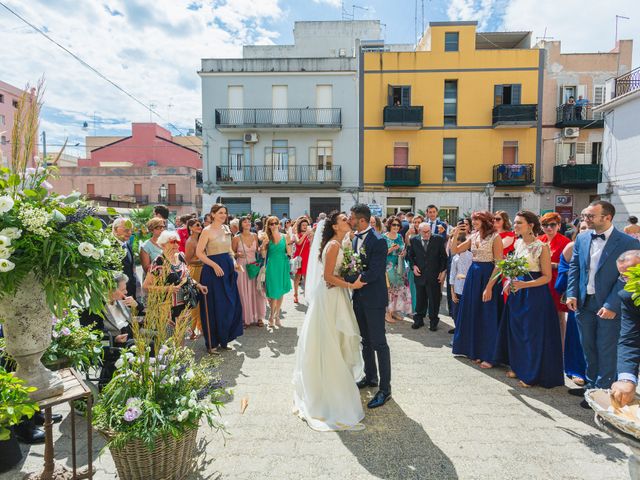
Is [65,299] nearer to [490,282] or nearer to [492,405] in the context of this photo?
[492,405]

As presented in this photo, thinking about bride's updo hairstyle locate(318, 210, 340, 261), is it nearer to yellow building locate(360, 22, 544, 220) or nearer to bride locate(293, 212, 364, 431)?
bride locate(293, 212, 364, 431)

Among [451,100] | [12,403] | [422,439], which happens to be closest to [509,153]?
[451,100]

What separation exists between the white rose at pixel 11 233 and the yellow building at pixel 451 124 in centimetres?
2141

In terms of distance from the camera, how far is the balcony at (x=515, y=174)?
2197 centimetres

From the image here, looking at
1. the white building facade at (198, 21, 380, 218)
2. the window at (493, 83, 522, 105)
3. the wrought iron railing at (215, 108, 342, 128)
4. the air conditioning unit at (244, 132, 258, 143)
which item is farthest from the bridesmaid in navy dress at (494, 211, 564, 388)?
the window at (493, 83, 522, 105)

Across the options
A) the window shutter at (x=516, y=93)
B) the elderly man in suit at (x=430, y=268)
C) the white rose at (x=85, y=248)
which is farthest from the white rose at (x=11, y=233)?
the window shutter at (x=516, y=93)

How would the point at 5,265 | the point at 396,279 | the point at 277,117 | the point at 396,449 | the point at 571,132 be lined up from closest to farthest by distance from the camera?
A: the point at 5,265
the point at 396,449
the point at 396,279
the point at 571,132
the point at 277,117

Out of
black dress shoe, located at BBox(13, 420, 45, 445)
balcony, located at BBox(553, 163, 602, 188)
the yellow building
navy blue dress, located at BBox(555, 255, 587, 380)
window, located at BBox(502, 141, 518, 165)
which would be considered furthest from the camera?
window, located at BBox(502, 141, 518, 165)

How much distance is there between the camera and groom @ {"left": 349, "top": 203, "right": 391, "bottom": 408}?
156 inches

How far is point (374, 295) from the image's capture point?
158 inches

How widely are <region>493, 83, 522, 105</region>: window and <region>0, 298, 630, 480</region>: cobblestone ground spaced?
21.6 metres

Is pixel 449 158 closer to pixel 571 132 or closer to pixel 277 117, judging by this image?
pixel 571 132

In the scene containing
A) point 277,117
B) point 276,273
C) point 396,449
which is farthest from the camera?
point 277,117

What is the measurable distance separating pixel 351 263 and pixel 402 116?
2004 cm
